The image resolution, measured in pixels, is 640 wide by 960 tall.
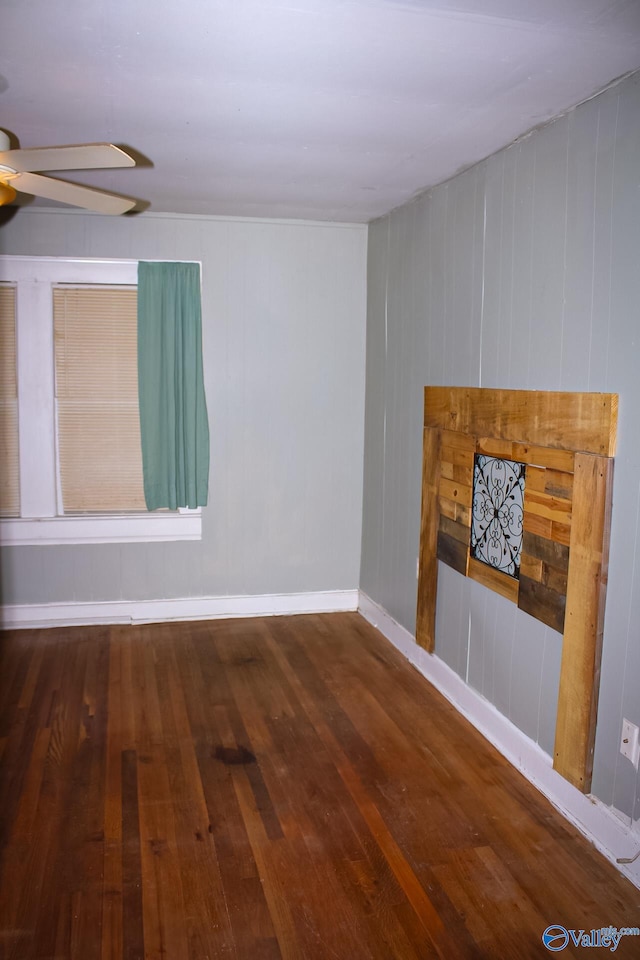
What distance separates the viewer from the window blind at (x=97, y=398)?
4762 millimetres

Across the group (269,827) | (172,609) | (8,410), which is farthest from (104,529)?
(269,827)

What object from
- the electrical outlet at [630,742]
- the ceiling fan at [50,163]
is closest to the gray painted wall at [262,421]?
the ceiling fan at [50,163]

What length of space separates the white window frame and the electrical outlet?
329 centimetres

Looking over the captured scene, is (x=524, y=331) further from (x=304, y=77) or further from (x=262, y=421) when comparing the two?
(x=262, y=421)

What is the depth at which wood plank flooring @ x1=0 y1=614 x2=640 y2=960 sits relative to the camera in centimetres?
227

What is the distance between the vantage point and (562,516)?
2.90m

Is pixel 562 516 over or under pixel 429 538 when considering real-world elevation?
over

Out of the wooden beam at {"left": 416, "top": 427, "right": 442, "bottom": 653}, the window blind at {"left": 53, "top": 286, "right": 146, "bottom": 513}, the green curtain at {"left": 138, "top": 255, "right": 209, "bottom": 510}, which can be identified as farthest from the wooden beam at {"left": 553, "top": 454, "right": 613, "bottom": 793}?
the window blind at {"left": 53, "top": 286, "right": 146, "bottom": 513}

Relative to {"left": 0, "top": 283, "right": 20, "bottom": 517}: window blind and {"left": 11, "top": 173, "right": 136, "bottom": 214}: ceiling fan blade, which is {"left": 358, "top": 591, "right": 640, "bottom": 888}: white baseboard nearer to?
{"left": 0, "top": 283, "right": 20, "bottom": 517}: window blind

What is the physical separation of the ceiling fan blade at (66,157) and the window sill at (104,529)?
2.71 m

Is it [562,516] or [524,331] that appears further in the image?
[524,331]

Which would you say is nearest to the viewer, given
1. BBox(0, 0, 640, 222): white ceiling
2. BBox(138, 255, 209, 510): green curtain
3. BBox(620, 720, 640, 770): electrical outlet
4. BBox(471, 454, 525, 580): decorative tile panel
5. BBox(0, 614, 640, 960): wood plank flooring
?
BBox(0, 0, 640, 222): white ceiling

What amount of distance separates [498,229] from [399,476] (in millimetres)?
1677

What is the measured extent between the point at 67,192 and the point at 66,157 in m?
0.52
